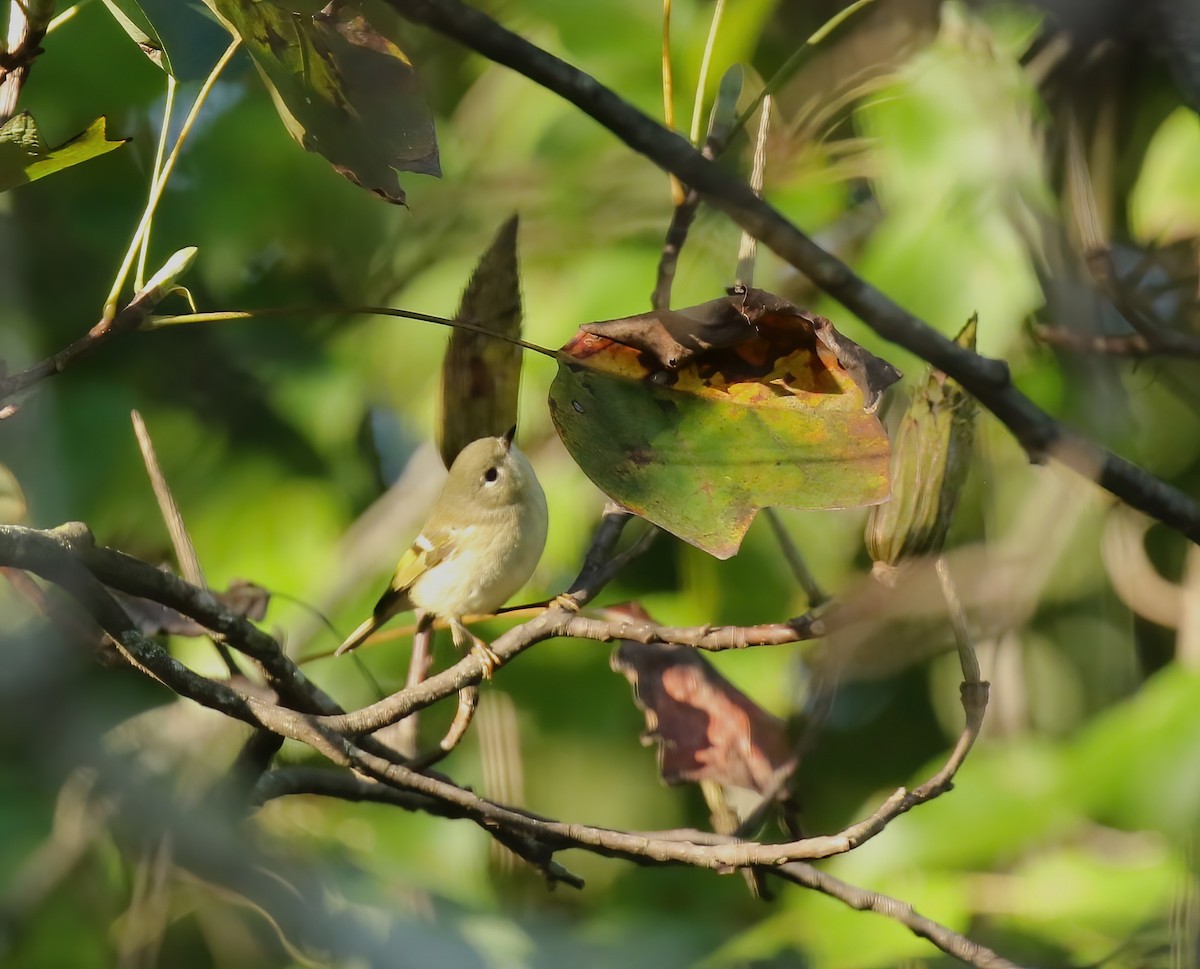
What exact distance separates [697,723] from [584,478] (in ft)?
2.72

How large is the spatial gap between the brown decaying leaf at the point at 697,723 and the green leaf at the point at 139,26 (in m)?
0.69

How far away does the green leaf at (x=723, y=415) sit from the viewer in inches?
34.3

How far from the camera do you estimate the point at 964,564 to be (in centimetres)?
247

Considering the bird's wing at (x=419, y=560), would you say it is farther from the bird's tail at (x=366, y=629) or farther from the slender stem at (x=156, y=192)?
the slender stem at (x=156, y=192)

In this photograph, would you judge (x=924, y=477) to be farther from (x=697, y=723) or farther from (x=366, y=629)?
(x=366, y=629)

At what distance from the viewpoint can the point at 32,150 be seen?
0.87 m

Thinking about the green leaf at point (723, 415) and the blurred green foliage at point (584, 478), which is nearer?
the green leaf at point (723, 415)

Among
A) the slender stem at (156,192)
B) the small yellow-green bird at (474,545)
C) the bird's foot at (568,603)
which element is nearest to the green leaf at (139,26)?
the slender stem at (156,192)

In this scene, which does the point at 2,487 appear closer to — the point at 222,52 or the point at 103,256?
the point at 222,52

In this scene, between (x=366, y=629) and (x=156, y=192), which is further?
(x=366, y=629)

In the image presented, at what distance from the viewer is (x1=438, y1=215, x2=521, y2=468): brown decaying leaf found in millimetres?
1156

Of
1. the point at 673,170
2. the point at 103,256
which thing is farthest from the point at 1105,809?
the point at 103,256

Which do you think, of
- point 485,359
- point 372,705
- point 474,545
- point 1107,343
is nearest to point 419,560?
point 474,545

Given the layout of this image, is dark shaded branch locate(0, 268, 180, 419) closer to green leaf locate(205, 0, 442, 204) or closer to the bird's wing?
green leaf locate(205, 0, 442, 204)
